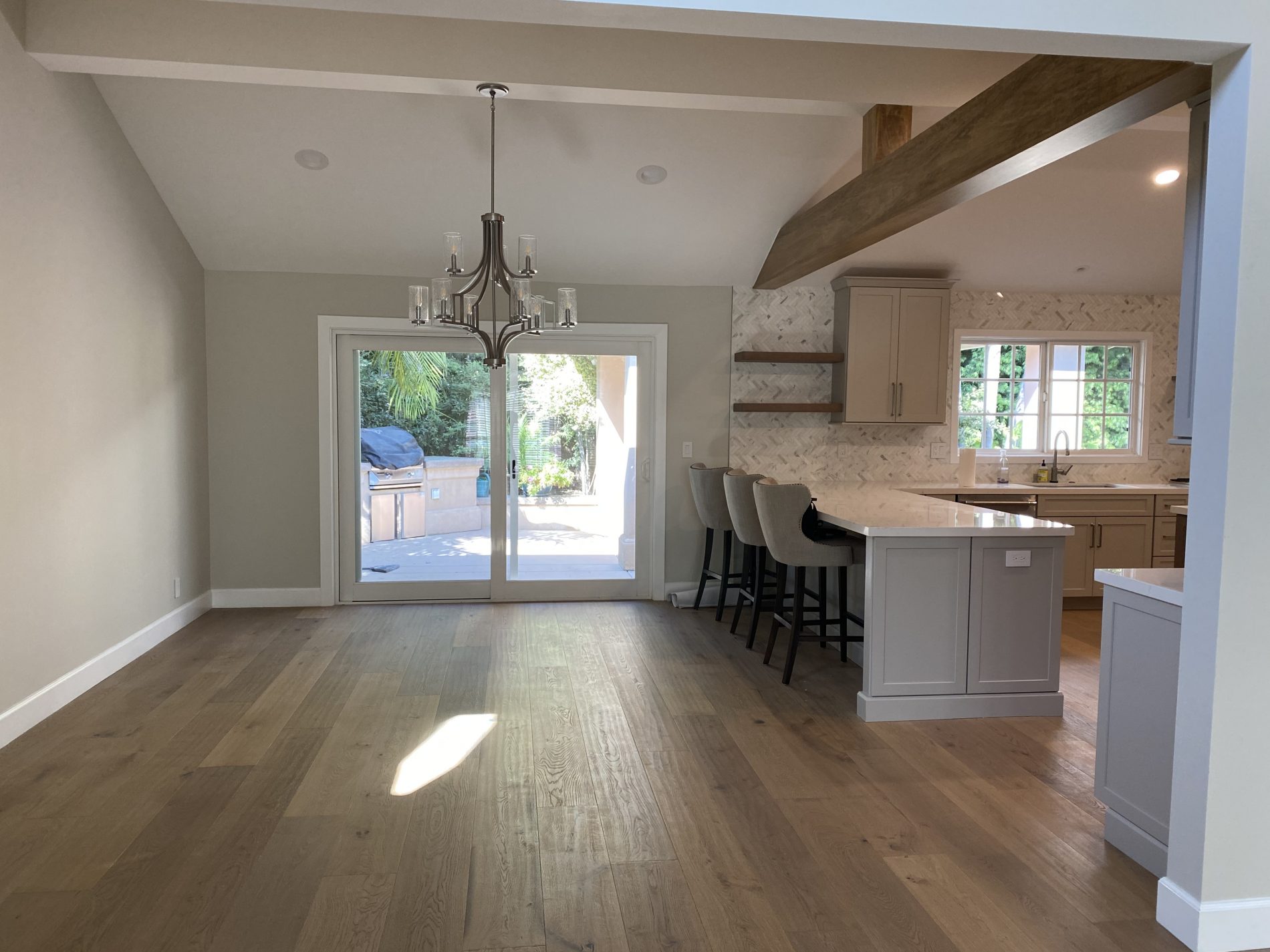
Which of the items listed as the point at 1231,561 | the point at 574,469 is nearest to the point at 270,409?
the point at 574,469

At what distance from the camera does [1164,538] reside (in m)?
6.11

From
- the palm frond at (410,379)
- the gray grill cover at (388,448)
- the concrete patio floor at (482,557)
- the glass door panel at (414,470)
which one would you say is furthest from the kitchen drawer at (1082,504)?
the gray grill cover at (388,448)

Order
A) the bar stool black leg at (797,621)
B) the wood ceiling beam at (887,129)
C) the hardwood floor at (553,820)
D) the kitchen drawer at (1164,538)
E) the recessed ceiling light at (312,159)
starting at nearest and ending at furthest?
the hardwood floor at (553,820), the wood ceiling beam at (887,129), the bar stool black leg at (797,621), the recessed ceiling light at (312,159), the kitchen drawer at (1164,538)

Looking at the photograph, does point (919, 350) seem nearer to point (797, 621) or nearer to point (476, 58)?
point (797, 621)

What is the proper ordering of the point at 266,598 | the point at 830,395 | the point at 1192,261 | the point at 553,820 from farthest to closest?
the point at 830,395, the point at 266,598, the point at 553,820, the point at 1192,261

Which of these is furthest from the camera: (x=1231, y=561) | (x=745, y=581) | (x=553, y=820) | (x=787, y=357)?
(x=787, y=357)

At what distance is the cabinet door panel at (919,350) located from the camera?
6.01 meters

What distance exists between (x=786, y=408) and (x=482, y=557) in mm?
2359

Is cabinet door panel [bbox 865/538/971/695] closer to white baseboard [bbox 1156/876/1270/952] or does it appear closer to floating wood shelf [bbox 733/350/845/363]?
white baseboard [bbox 1156/876/1270/952]

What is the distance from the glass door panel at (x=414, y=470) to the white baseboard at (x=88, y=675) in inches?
43.8

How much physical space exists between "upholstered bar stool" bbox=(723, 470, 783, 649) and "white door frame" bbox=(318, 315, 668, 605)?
2.85ft

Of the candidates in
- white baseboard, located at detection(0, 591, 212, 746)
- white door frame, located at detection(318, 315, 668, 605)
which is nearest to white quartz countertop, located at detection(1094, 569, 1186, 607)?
white door frame, located at detection(318, 315, 668, 605)

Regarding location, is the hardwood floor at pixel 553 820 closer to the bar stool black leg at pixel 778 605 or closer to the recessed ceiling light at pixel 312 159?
the bar stool black leg at pixel 778 605

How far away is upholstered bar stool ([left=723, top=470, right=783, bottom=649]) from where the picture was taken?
4.75m
